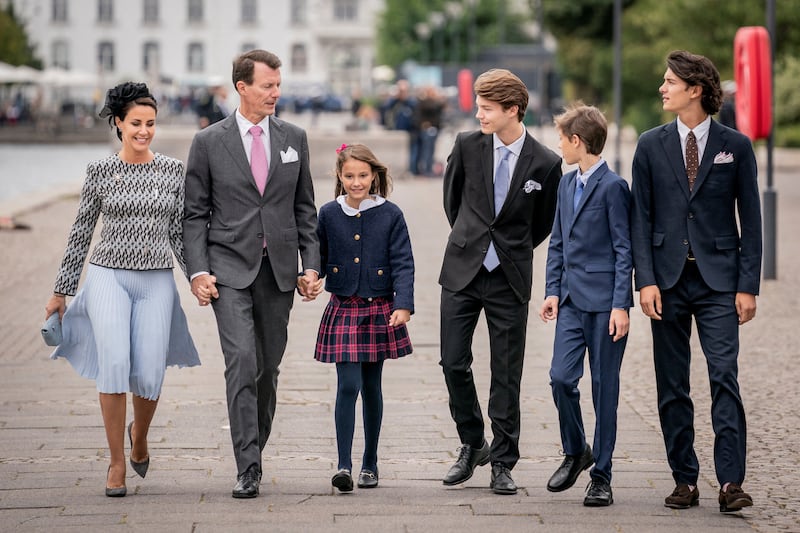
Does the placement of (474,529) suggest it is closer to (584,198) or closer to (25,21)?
(584,198)

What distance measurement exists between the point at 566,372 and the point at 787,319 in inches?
254

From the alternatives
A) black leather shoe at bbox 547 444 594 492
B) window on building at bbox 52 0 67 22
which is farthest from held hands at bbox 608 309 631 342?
window on building at bbox 52 0 67 22

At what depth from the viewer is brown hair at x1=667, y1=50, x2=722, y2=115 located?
6004mm

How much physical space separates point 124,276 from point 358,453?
157 centimetres

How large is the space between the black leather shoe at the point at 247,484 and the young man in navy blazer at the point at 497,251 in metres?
0.80

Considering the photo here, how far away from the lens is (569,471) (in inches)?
244

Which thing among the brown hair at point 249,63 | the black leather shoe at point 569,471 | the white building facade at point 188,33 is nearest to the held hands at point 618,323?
the black leather shoe at point 569,471

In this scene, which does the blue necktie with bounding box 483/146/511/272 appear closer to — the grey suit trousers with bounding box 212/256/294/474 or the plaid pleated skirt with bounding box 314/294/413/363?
the plaid pleated skirt with bounding box 314/294/413/363

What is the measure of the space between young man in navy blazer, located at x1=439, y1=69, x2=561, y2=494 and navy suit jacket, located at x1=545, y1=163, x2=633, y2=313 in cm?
24

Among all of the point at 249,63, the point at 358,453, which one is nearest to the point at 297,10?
the point at 358,453

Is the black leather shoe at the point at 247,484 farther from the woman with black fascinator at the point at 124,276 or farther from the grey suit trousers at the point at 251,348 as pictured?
the woman with black fascinator at the point at 124,276

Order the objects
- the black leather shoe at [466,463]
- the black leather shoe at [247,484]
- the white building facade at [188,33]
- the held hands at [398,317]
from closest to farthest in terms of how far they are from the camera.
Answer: the black leather shoe at [247,484] → the held hands at [398,317] → the black leather shoe at [466,463] → the white building facade at [188,33]

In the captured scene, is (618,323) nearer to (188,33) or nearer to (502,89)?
(502,89)

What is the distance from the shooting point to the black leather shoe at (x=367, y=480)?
639 centimetres
